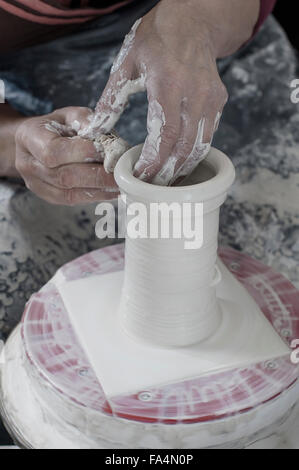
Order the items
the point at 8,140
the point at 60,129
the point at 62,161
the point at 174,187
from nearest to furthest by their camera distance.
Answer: the point at 174,187 < the point at 62,161 < the point at 60,129 < the point at 8,140

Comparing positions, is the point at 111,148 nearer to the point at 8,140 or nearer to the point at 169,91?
the point at 169,91

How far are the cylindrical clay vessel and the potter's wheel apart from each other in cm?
10

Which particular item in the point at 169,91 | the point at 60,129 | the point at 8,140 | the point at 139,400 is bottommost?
the point at 139,400

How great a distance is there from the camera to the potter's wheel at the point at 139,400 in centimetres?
103

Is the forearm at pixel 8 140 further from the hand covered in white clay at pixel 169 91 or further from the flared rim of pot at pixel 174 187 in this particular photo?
the flared rim of pot at pixel 174 187

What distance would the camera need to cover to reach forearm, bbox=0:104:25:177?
1532 mm

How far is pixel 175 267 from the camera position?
1.06 m

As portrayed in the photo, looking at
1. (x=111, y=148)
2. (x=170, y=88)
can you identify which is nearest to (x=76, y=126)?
(x=111, y=148)

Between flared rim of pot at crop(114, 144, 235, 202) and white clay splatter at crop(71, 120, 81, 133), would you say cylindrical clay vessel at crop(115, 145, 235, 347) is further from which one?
white clay splatter at crop(71, 120, 81, 133)

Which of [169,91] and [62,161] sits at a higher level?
[169,91]

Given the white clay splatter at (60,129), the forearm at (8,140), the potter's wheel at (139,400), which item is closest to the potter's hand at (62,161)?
the white clay splatter at (60,129)

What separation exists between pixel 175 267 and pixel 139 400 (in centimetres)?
24

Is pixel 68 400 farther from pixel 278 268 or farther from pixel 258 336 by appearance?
pixel 278 268
